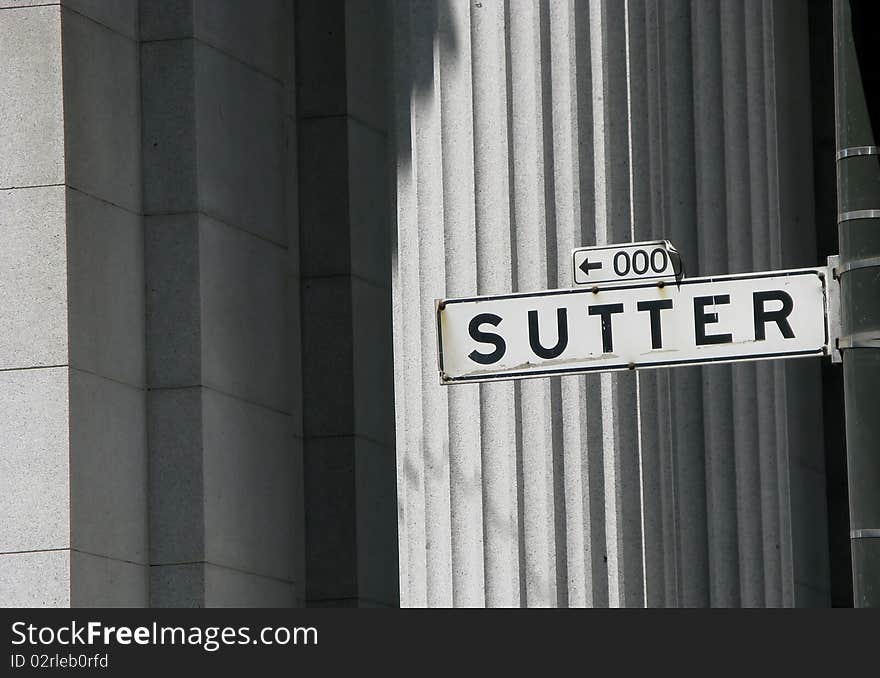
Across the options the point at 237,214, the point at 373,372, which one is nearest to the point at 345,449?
the point at 373,372

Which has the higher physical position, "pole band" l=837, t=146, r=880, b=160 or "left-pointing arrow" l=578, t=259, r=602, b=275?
"pole band" l=837, t=146, r=880, b=160

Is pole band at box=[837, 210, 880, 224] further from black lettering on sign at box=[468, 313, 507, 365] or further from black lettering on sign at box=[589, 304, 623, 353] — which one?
black lettering on sign at box=[468, 313, 507, 365]

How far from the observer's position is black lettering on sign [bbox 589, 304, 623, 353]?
7.06 metres

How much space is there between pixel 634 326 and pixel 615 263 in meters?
0.37

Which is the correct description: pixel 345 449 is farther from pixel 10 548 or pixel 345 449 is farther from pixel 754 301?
pixel 754 301

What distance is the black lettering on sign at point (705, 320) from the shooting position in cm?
690

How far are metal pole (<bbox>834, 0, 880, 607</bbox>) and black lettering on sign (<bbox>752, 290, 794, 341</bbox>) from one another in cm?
35

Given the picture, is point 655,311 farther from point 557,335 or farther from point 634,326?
point 557,335

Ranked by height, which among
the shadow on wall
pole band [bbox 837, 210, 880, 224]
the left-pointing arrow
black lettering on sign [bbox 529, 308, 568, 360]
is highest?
the shadow on wall

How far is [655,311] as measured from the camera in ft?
23.0

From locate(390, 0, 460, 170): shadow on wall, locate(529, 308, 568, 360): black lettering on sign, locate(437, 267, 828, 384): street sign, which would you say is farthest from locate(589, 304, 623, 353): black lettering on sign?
locate(390, 0, 460, 170): shadow on wall

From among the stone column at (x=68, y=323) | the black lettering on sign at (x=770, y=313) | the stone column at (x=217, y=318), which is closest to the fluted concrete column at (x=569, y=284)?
the stone column at (x=217, y=318)

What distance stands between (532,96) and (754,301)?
3.31m

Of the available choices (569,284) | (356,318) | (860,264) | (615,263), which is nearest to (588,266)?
(615,263)
